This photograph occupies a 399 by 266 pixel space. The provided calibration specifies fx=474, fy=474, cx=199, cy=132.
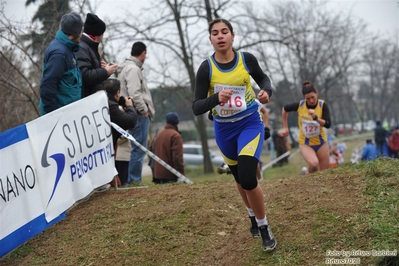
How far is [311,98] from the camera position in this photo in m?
8.75

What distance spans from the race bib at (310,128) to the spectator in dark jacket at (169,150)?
7.92ft

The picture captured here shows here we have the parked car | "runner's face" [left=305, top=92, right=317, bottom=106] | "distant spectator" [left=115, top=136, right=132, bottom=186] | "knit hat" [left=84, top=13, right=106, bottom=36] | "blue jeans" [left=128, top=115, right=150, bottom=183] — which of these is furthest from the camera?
the parked car

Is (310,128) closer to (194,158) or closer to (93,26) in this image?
(93,26)

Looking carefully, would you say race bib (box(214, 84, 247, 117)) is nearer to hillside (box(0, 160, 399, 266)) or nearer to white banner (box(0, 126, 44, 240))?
hillside (box(0, 160, 399, 266))

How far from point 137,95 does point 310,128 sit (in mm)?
3192

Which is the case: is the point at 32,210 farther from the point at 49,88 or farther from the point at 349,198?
the point at 349,198

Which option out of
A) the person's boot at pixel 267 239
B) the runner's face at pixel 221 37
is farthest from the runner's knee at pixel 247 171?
the runner's face at pixel 221 37

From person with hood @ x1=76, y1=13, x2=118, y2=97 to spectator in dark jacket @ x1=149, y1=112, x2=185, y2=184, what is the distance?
8.13 ft

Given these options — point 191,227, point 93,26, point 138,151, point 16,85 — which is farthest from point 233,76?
point 16,85

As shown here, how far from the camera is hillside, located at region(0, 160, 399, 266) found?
14.4ft

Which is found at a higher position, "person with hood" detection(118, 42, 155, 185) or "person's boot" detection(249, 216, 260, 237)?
"person with hood" detection(118, 42, 155, 185)

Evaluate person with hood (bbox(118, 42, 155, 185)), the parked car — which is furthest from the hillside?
the parked car

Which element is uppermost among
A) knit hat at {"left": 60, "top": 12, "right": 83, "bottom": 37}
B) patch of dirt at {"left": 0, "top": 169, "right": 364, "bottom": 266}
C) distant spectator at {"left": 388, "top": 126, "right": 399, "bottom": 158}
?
knit hat at {"left": 60, "top": 12, "right": 83, "bottom": 37}

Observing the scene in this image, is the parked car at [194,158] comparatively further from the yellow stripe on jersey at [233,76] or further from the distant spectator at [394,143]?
the yellow stripe on jersey at [233,76]
